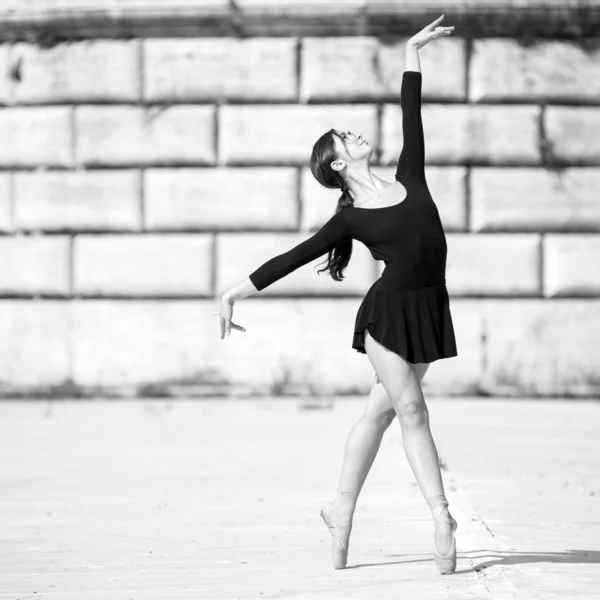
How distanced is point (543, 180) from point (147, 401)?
3.72m

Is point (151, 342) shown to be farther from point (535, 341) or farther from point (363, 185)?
point (363, 185)

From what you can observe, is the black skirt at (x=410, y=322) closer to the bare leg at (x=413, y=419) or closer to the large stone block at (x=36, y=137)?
the bare leg at (x=413, y=419)

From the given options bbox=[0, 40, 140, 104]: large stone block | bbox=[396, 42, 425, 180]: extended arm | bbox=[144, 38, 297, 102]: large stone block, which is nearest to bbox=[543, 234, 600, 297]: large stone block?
bbox=[144, 38, 297, 102]: large stone block

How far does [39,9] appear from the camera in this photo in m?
10.4

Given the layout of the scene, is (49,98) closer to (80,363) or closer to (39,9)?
(39,9)

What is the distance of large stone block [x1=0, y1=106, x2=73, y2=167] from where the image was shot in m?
10.3

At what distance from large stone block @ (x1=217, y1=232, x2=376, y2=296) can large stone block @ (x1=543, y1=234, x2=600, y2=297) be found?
1467mm

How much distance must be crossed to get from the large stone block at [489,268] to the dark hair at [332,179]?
213 inches

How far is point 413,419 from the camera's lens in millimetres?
4301

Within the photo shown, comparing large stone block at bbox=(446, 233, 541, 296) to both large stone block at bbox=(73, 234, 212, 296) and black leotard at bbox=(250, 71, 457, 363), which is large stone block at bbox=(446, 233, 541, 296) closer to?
large stone block at bbox=(73, 234, 212, 296)

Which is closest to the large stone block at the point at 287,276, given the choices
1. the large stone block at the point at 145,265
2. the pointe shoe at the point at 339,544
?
the large stone block at the point at 145,265

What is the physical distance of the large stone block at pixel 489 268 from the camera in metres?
9.98

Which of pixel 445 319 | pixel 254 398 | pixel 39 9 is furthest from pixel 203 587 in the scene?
pixel 39 9

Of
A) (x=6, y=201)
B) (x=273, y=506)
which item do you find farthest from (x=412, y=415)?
(x=6, y=201)
